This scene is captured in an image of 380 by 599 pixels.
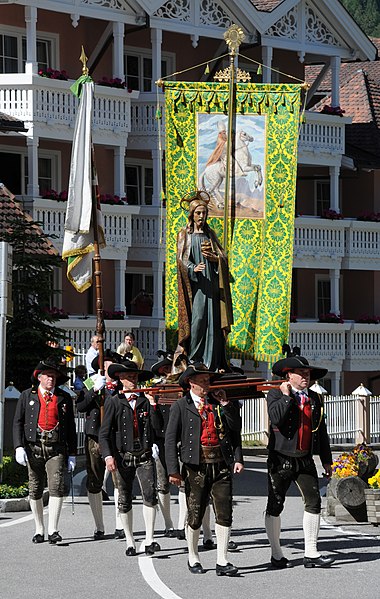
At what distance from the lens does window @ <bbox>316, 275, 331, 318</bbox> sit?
47531mm

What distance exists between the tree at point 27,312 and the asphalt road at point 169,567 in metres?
5.21

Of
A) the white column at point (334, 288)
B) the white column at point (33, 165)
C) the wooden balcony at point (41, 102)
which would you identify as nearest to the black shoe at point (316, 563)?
the white column at point (33, 165)

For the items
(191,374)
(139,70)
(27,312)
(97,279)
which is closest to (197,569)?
(191,374)

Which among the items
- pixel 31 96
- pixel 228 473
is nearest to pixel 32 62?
pixel 31 96

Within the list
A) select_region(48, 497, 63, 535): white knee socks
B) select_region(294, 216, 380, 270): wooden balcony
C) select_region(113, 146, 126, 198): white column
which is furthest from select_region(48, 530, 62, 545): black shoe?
select_region(294, 216, 380, 270): wooden balcony

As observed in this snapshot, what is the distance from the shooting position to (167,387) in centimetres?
1945

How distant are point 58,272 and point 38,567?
2413 centimetres

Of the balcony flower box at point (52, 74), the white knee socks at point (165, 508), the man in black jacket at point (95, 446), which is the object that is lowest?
the white knee socks at point (165, 508)

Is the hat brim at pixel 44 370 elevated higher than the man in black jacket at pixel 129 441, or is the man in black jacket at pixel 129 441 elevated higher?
the hat brim at pixel 44 370

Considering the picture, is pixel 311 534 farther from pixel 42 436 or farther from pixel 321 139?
pixel 321 139

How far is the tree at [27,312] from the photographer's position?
25188mm

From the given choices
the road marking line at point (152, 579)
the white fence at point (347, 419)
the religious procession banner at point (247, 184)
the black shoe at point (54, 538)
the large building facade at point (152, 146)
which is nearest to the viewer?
the road marking line at point (152, 579)

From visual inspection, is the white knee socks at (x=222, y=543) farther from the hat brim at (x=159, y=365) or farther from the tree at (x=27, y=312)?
the tree at (x=27, y=312)

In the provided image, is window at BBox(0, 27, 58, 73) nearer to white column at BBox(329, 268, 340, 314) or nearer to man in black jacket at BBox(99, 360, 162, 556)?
white column at BBox(329, 268, 340, 314)
